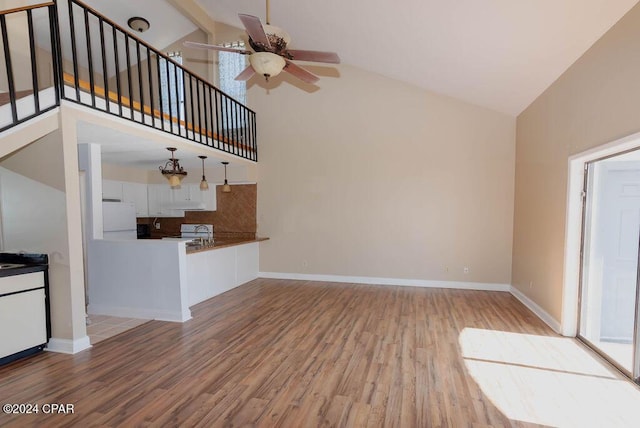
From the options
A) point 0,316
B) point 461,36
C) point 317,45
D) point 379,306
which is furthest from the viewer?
point 317,45

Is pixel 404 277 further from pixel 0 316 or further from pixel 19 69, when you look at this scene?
pixel 19 69

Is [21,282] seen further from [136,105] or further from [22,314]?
[136,105]

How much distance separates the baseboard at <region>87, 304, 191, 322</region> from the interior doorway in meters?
4.53

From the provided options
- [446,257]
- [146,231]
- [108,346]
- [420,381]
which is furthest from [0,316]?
[446,257]

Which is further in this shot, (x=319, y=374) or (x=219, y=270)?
(x=219, y=270)

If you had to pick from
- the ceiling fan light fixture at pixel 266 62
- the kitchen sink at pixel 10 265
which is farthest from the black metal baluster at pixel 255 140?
the kitchen sink at pixel 10 265

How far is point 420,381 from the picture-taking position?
2594 mm

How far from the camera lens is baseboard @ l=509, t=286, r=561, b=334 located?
373cm

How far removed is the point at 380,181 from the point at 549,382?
12.8 feet

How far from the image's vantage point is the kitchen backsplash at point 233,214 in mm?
6562

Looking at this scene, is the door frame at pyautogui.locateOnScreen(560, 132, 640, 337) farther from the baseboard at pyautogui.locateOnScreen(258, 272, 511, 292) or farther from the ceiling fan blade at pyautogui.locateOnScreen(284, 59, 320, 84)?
the ceiling fan blade at pyautogui.locateOnScreen(284, 59, 320, 84)

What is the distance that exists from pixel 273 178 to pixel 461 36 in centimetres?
399

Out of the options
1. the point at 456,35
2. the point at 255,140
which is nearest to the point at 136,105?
the point at 255,140

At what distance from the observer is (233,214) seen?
6.66 meters
